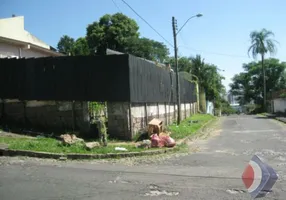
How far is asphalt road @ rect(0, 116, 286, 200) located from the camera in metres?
6.82

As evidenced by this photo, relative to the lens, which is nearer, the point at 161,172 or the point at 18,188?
the point at 18,188

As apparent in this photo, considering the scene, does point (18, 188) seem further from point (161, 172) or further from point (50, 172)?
point (161, 172)

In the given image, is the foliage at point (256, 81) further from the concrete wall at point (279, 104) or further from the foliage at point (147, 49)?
the foliage at point (147, 49)

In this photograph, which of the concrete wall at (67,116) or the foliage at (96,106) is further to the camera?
the foliage at (96,106)

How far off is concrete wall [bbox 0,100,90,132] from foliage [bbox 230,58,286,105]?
6005 cm

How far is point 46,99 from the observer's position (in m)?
17.1

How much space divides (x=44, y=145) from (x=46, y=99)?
15.9ft

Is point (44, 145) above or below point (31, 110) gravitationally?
below

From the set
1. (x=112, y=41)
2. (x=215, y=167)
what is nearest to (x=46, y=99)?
(x=215, y=167)

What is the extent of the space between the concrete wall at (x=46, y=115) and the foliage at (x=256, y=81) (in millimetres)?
60048

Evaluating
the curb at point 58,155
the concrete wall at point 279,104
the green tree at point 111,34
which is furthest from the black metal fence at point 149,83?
the green tree at point 111,34

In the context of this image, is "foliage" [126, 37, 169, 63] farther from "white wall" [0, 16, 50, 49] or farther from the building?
"white wall" [0, 16, 50, 49]

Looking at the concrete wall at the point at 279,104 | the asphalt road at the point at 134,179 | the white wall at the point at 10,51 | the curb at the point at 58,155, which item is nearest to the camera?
the asphalt road at the point at 134,179

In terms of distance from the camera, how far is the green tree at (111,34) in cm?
5444
